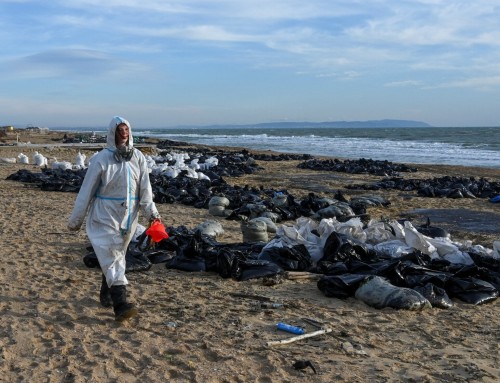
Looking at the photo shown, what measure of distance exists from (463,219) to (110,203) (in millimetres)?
8840

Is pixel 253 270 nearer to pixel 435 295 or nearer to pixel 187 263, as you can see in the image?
pixel 187 263

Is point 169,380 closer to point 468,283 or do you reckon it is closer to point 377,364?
point 377,364

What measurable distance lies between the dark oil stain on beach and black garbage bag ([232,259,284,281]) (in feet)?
17.9

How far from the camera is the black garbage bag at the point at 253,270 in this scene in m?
6.07

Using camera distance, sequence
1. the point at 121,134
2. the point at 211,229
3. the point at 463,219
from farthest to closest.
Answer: the point at 463,219
the point at 211,229
the point at 121,134

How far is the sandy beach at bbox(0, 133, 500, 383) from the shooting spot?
3736 millimetres

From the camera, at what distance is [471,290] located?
18.4 ft

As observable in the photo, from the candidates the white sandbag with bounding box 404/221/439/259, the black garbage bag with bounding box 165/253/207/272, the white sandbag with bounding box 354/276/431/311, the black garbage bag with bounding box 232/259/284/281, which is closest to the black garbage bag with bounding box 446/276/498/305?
the white sandbag with bounding box 354/276/431/311

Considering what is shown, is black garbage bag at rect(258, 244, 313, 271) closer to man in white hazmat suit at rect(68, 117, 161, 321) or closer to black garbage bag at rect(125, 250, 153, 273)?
black garbage bag at rect(125, 250, 153, 273)

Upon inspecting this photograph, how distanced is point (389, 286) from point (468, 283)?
904 mm

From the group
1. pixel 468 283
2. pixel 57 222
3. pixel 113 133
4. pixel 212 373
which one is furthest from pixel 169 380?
pixel 57 222

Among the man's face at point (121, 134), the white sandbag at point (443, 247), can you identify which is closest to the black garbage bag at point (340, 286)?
the white sandbag at point (443, 247)

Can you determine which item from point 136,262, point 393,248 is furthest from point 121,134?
point 393,248

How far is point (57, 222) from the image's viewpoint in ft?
30.3
